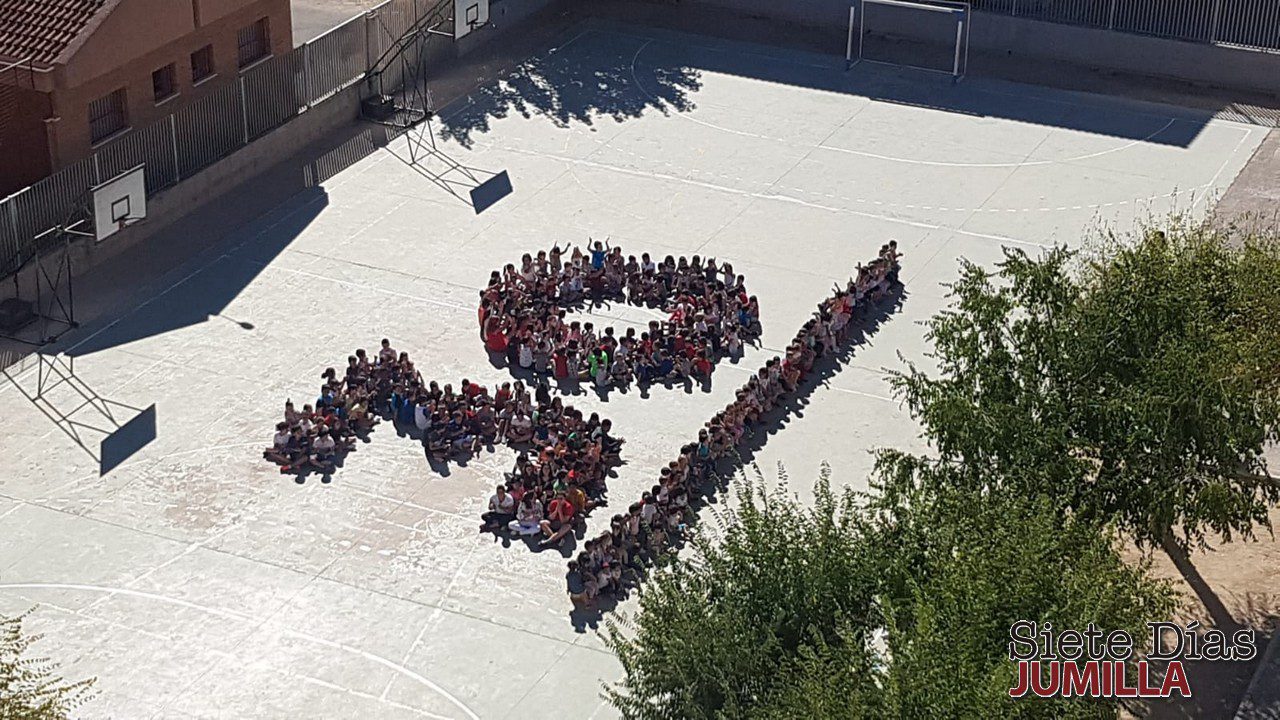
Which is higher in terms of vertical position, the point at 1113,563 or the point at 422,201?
the point at 1113,563

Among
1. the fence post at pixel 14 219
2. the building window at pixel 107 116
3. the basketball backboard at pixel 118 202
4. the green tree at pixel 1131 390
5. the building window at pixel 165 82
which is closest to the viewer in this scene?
the green tree at pixel 1131 390

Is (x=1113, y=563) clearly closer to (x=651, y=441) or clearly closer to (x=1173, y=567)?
(x=1173, y=567)

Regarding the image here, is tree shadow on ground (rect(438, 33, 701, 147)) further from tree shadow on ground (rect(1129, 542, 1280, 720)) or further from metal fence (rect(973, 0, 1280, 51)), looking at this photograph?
tree shadow on ground (rect(1129, 542, 1280, 720))

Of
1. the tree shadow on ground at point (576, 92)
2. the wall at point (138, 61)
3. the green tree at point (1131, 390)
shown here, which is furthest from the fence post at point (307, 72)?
the green tree at point (1131, 390)

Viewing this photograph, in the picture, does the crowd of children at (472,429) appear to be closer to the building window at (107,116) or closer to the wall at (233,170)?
the wall at (233,170)

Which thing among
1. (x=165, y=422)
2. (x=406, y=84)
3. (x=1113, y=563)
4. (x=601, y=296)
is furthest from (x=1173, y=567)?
(x=406, y=84)

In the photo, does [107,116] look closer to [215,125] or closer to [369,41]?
[215,125]
